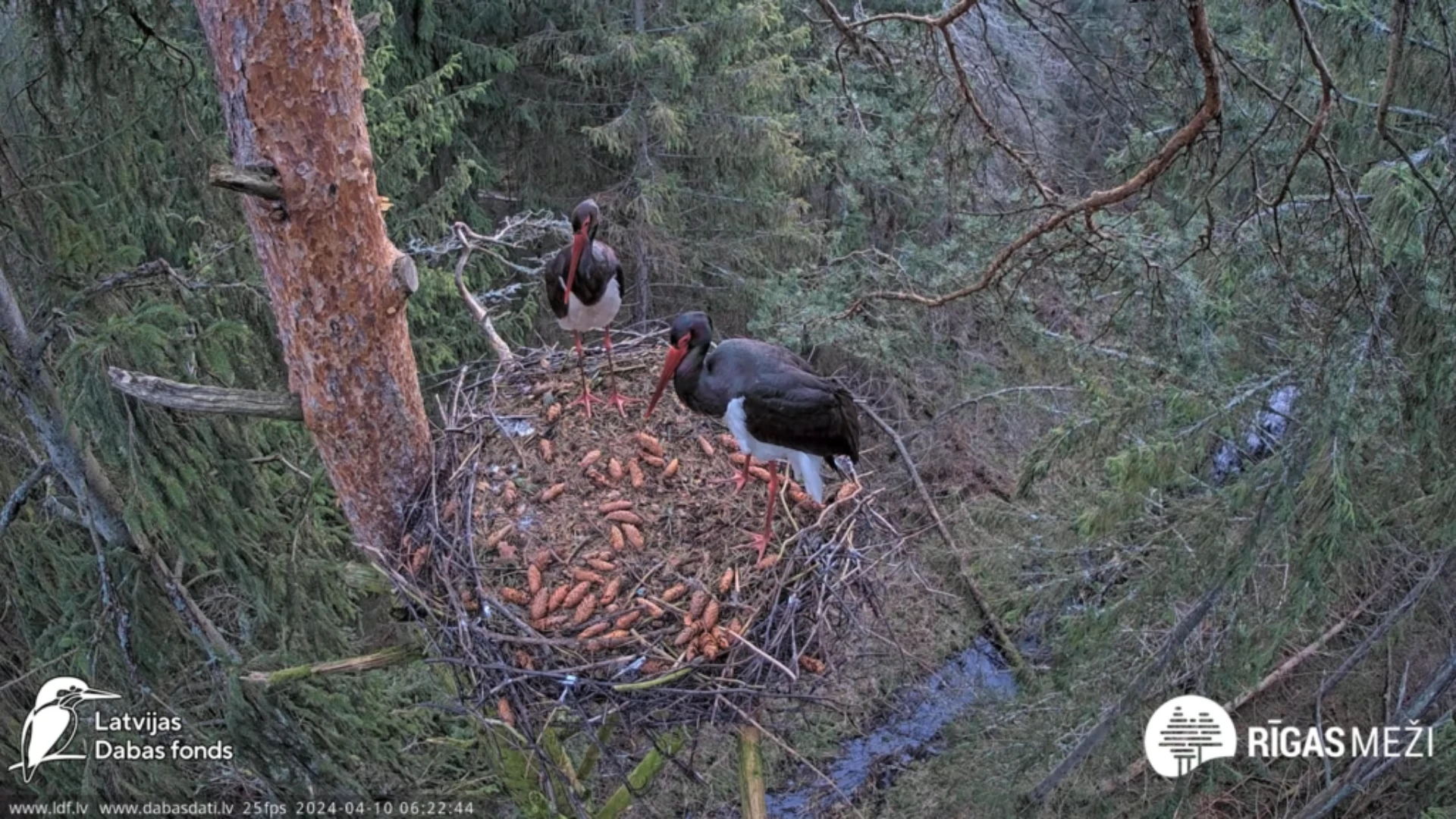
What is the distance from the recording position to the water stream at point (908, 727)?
28.4 feet

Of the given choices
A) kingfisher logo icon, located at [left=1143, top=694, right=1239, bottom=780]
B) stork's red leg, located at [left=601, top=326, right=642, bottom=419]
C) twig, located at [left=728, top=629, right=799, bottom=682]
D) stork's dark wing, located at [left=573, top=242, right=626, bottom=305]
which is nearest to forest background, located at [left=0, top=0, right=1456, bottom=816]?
kingfisher logo icon, located at [left=1143, top=694, right=1239, bottom=780]

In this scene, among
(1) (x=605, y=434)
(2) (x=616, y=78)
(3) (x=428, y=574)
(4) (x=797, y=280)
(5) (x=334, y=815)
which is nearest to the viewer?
(3) (x=428, y=574)

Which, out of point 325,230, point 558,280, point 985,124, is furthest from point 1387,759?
point 325,230

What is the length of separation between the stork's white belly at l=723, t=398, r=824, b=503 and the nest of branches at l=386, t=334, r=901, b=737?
8cm

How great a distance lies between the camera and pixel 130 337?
3.09m

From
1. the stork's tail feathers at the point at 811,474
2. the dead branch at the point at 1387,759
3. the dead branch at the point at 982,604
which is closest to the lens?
the stork's tail feathers at the point at 811,474

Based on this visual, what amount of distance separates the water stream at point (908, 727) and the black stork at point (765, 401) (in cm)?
521

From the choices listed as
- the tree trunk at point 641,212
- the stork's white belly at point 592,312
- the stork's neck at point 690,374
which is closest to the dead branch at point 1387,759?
the stork's neck at point 690,374

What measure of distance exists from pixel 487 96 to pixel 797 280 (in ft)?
12.2

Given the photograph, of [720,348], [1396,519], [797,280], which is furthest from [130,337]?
[797,280]

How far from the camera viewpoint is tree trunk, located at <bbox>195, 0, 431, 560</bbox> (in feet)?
8.79

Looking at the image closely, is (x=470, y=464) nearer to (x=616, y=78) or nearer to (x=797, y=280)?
(x=797, y=280)

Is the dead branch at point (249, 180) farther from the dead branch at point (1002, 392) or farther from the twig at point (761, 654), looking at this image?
the dead branch at point (1002, 392)

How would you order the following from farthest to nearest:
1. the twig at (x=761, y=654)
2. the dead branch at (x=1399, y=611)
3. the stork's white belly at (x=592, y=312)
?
1. the dead branch at (x=1399, y=611)
2. the stork's white belly at (x=592, y=312)
3. the twig at (x=761, y=654)
